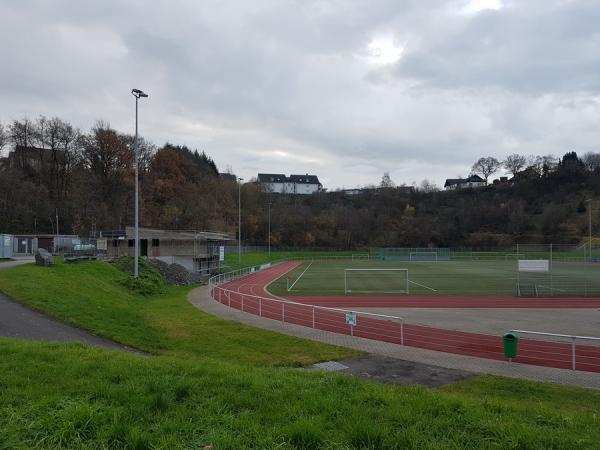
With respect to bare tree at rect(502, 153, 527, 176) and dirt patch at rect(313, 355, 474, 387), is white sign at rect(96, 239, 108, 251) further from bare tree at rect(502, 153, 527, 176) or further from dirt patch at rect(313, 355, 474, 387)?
bare tree at rect(502, 153, 527, 176)

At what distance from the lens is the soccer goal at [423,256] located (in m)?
88.0

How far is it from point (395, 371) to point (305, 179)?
572ft

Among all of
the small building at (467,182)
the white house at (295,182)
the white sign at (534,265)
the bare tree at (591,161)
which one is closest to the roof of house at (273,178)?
the white house at (295,182)

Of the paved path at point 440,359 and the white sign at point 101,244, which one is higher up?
the white sign at point 101,244

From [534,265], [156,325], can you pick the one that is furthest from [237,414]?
[534,265]

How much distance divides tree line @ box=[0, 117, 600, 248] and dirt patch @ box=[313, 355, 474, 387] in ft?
175

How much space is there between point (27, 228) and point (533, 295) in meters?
58.2

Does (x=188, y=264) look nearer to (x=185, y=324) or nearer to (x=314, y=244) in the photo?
(x=185, y=324)

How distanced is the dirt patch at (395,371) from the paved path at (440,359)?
1.83 ft

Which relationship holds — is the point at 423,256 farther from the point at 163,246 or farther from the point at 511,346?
the point at 511,346

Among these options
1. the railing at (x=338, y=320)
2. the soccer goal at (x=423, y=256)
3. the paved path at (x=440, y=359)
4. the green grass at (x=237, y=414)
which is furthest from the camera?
the soccer goal at (x=423, y=256)

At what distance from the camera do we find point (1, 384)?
240 inches

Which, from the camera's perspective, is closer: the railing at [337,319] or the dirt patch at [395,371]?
the dirt patch at [395,371]

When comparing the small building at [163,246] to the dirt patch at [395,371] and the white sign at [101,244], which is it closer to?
the white sign at [101,244]
